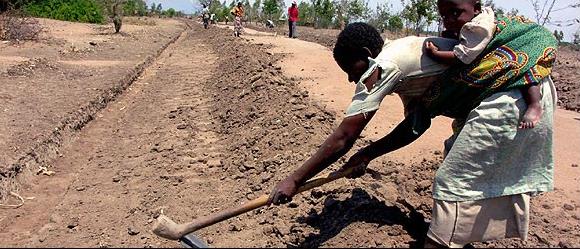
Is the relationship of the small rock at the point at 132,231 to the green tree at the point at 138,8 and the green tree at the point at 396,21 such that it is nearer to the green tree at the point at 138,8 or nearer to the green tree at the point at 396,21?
the green tree at the point at 396,21

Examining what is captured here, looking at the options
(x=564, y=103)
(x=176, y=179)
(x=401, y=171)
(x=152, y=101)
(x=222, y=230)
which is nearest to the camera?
(x=222, y=230)

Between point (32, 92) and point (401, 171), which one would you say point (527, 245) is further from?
point (32, 92)

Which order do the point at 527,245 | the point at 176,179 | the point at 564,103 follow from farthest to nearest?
the point at 564,103
the point at 176,179
the point at 527,245

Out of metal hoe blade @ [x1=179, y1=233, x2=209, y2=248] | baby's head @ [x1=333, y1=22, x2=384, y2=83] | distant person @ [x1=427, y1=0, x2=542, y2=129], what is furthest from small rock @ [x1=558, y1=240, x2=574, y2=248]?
metal hoe blade @ [x1=179, y1=233, x2=209, y2=248]

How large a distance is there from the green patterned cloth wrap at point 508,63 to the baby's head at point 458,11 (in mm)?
133

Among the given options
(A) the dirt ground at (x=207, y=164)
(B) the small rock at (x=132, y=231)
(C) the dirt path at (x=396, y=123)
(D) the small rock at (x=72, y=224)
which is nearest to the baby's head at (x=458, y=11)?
(A) the dirt ground at (x=207, y=164)

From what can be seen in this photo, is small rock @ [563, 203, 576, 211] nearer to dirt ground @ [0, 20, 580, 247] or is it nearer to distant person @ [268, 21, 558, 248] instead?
dirt ground @ [0, 20, 580, 247]

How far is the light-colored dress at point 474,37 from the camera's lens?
2.37 meters

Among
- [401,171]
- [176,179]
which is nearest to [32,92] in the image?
[176,179]

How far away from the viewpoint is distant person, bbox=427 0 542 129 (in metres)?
2.35

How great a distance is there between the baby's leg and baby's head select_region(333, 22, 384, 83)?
696 millimetres

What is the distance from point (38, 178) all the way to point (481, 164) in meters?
4.51

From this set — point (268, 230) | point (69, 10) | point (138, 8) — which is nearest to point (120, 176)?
point (268, 230)

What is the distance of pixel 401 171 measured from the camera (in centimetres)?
425
